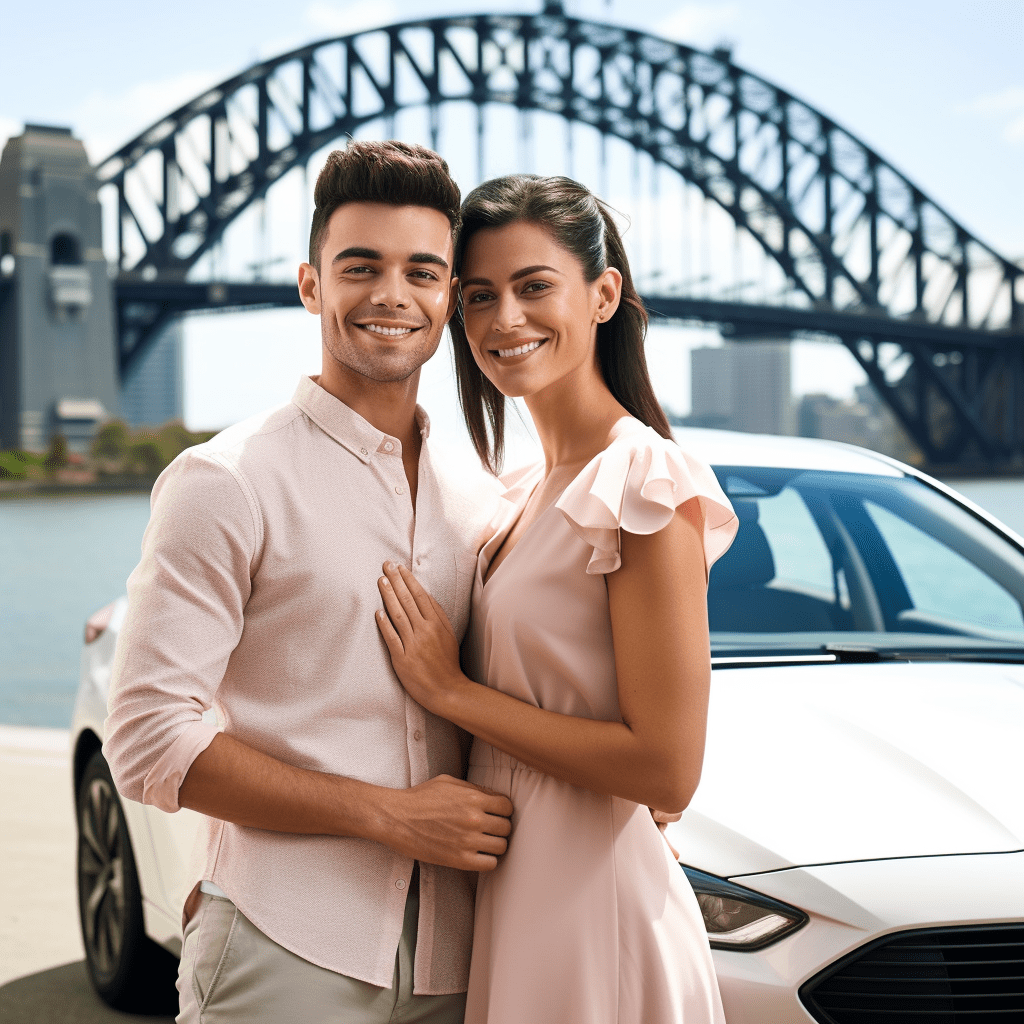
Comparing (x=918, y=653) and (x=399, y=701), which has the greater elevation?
(x=399, y=701)

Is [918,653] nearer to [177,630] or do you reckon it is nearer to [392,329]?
[392,329]

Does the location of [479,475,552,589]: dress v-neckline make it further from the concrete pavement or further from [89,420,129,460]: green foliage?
[89,420,129,460]: green foliage

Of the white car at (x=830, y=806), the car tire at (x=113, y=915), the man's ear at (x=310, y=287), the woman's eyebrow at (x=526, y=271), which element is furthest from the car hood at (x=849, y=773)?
the car tire at (x=113, y=915)

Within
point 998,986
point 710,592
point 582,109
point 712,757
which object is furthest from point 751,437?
point 582,109

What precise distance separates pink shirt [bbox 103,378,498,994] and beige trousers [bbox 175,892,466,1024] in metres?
0.02

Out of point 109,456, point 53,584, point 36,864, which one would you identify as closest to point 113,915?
point 36,864

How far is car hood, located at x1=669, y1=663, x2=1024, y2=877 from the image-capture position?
5.76 feet

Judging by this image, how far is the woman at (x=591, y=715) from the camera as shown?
148 cm

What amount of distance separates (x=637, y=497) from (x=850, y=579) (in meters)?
2.05

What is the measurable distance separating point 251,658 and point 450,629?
25 cm

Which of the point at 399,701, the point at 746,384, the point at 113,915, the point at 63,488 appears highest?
the point at 746,384

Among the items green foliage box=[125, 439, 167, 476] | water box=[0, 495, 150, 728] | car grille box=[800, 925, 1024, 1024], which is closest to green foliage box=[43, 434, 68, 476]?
water box=[0, 495, 150, 728]

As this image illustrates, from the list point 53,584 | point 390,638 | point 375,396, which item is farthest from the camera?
point 53,584

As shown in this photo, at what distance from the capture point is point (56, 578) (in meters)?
20.9
